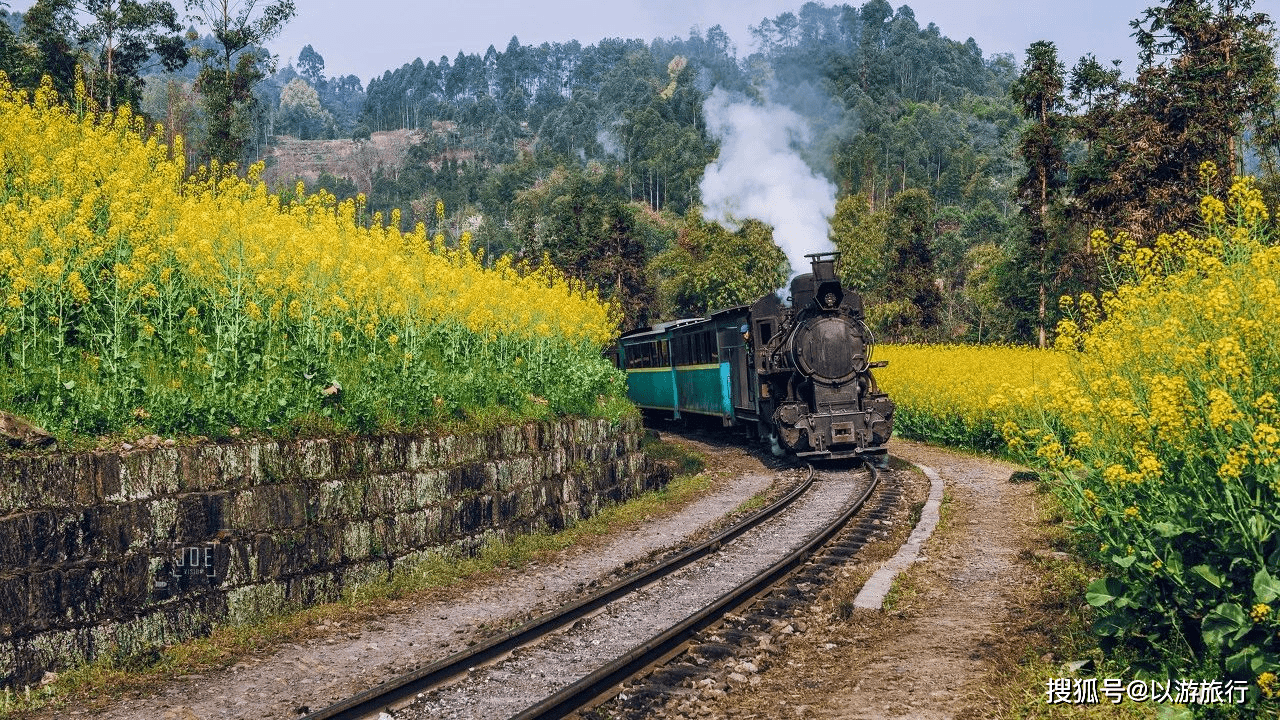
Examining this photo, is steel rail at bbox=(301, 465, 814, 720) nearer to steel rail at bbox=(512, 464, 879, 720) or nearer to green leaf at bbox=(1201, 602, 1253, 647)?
steel rail at bbox=(512, 464, 879, 720)

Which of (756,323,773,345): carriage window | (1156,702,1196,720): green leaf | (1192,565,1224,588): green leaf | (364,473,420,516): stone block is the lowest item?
(1156,702,1196,720): green leaf

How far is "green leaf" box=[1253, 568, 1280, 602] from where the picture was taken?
537 centimetres

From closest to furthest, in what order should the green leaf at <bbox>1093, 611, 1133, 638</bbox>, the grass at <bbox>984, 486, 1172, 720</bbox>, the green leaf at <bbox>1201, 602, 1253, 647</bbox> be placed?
the green leaf at <bbox>1201, 602, 1253, 647</bbox> → the grass at <bbox>984, 486, 1172, 720</bbox> → the green leaf at <bbox>1093, 611, 1133, 638</bbox>

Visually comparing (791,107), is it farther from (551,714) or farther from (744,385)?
(551,714)

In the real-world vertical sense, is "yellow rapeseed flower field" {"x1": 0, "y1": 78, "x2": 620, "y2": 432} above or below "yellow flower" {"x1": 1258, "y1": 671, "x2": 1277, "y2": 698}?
above

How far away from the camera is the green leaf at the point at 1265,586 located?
5371 mm

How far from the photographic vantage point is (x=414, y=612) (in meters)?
9.77

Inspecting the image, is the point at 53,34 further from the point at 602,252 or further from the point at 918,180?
the point at 918,180

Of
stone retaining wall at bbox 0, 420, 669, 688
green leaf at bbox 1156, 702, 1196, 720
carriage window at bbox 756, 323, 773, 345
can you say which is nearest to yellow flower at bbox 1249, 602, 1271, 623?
green leaf at bbox 1156, 702, 1196, 720

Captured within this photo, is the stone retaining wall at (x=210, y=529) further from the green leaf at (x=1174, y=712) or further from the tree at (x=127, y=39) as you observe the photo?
the tree at (x=127, y=39)

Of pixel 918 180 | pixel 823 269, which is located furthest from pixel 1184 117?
pixel 918 180

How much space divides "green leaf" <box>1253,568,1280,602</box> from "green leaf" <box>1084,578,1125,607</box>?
1245 mm

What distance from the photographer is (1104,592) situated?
22.3ft

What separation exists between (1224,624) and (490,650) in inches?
206
